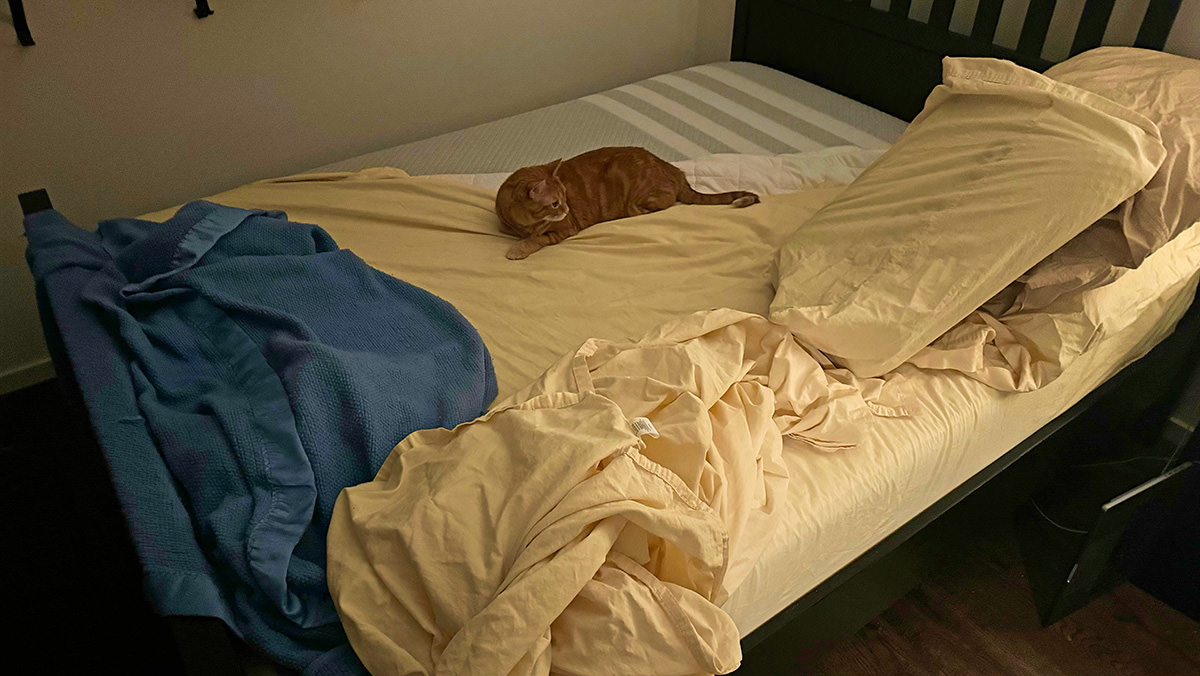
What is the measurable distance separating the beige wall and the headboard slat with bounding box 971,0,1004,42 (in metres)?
1.16

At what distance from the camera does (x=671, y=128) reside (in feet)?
6.84

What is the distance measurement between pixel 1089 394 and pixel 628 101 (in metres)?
1.36

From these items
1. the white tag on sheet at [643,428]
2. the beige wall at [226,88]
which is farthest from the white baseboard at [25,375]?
the white tag on sheet at [643,428]

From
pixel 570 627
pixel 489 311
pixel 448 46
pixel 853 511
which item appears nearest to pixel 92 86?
pixel 448 46

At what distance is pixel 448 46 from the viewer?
7.72ft

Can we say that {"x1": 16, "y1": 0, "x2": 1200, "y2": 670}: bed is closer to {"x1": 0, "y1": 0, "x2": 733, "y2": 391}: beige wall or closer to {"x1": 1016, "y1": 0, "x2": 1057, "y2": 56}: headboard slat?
{"x1": 1016, "y1": 0, "x2": 1057, "y2": 56}: headboard slat

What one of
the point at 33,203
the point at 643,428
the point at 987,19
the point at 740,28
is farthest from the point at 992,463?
the point at 33,203

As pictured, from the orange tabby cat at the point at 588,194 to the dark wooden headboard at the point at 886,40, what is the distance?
0.67m

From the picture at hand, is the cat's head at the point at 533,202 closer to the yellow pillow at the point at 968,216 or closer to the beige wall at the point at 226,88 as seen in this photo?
the yellow pillow at the point at 968,216

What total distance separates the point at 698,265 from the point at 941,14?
38.9 inches

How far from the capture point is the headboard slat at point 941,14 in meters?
1.93

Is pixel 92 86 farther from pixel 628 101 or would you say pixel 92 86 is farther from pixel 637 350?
pixel 637 350

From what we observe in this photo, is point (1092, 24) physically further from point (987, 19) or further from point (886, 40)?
point (886, 40)

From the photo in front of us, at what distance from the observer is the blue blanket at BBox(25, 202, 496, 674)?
915 mm
